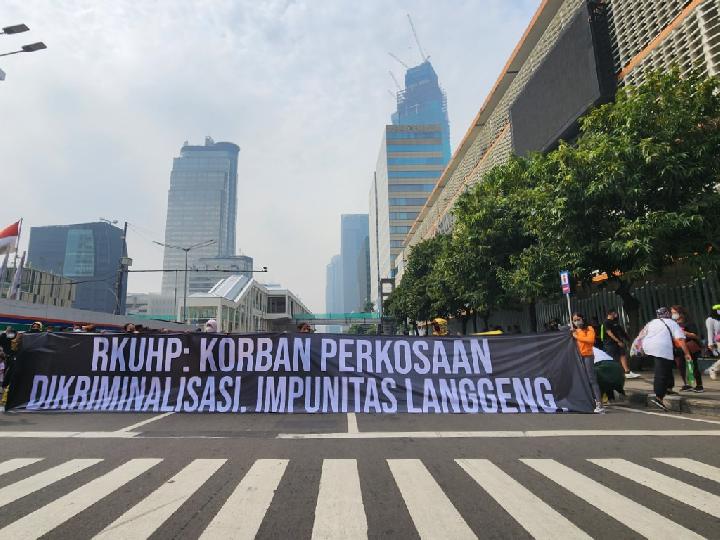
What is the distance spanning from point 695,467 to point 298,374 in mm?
5925

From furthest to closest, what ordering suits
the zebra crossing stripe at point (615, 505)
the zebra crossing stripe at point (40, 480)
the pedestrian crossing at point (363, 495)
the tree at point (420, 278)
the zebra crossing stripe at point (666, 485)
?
1. the tree at point (420, 278)
2. the zebra crossing stripe at point (40, 480)
3. the zebra crossing stripe at point (666, 485)
4. the pedestrian crossing at point (363, 495)
5. the zebra crossing stripe at point (615, 505)

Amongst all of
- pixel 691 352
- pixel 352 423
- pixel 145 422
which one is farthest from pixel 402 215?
pixel 145 422

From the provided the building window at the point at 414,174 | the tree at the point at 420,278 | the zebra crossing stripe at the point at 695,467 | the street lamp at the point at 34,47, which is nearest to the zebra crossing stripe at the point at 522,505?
the zebra crossing stripe at the point at 695,467

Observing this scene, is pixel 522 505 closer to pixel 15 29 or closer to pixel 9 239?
pixel 15 29

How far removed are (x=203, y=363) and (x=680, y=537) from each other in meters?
7.50

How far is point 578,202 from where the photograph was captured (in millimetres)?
11617

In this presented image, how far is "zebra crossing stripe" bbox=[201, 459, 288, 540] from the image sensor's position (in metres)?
3.10

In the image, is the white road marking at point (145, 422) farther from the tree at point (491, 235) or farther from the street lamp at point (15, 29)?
the tree at point (491, 235)

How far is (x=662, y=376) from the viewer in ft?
26.5

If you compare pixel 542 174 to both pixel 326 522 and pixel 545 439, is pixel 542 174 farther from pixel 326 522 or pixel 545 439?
pixel 326 522

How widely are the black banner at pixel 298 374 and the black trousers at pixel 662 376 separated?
1.26m

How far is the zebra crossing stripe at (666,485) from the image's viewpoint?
11.5 feet

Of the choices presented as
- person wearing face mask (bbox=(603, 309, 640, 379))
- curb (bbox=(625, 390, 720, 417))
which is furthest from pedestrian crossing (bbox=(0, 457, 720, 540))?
person wearing face mask (bbox=(603, 309, 640, 379))

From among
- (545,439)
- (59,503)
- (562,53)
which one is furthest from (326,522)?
(562,53)
